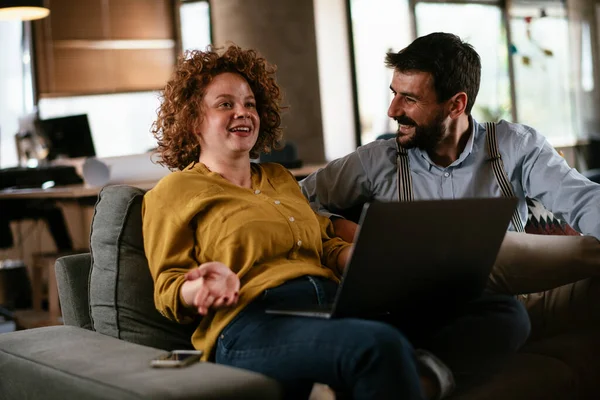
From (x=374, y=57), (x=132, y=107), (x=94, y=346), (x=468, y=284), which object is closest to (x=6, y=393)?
(x=94, y=346)

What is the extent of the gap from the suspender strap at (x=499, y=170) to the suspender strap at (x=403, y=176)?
227 mm

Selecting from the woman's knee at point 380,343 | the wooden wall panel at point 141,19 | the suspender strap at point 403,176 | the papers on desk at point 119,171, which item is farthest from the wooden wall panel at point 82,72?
the woman's knee at point 380,343

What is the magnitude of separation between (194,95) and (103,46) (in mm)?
5793

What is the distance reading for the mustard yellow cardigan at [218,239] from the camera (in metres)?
1.76

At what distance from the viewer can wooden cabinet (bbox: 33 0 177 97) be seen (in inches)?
284

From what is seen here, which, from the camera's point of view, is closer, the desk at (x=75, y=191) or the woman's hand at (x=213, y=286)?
the woman's hand at (x=213, y=286)

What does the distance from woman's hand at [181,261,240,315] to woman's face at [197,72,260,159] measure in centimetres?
44

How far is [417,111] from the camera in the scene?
2.41 metres

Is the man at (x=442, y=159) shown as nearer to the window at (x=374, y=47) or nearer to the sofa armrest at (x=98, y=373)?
the sofa armrest at (x=98, y=373)

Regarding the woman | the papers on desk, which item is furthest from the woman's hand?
the papers on desk

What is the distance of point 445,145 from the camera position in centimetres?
241

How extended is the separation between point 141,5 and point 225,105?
19.7 feet

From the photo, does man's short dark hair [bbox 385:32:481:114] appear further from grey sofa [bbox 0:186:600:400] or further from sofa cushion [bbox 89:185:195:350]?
sofa cushion [bbox 89:185:195:350]

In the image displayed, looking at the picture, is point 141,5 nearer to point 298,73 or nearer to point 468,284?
point 298,73
